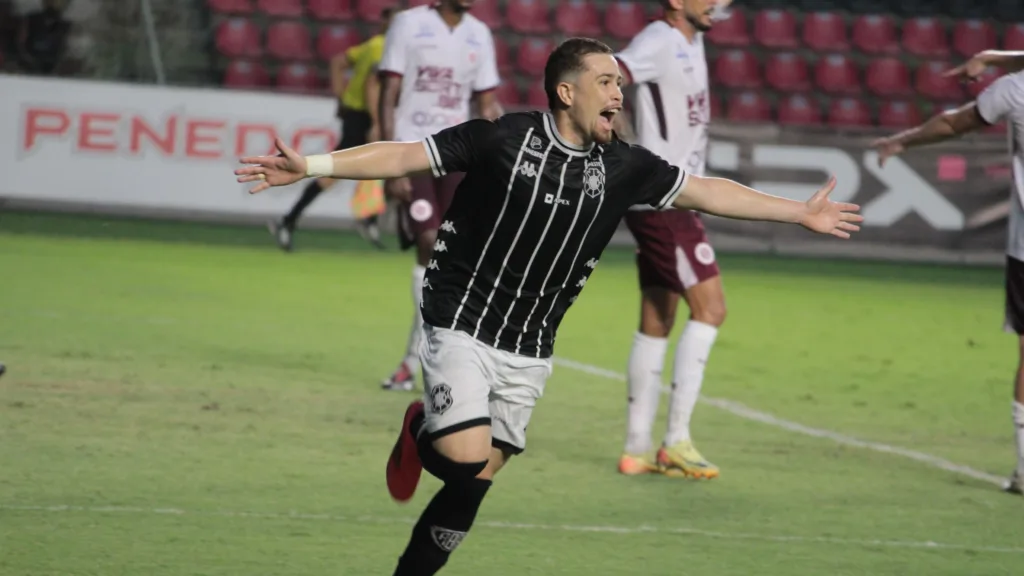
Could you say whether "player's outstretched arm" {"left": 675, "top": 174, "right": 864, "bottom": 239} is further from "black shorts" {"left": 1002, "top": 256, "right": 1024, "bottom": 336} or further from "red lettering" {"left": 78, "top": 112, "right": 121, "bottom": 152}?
"red lettering" {"left": 78, "top": 112, "right": 121, "bottom": 152}

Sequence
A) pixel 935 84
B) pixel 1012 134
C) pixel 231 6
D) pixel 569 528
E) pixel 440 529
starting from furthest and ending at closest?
1. pixel 935 84
2. pixel 231 6
3. pixel 1012 134
4. pixel 569 528
5. pixel 440 529

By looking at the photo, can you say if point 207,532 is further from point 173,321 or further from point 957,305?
point 957,305

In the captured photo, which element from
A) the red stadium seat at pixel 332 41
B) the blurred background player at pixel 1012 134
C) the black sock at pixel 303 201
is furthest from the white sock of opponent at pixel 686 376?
the red stadium seat at pixel 332 41

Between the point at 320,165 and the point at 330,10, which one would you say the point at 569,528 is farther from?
the point at 330,10

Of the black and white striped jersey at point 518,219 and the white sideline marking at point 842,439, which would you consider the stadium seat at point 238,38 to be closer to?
the white sideline marking at point 842,439

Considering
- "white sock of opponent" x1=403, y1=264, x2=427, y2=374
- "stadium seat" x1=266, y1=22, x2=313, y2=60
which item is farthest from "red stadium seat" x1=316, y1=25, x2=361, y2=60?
"white sock of opponent" x1=403, y1=264, x2=427, y2=374

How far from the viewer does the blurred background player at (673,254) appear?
753cm

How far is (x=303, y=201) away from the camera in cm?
1628

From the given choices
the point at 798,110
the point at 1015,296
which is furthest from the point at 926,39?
the point at 1015,296

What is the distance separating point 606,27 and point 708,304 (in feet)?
46.2

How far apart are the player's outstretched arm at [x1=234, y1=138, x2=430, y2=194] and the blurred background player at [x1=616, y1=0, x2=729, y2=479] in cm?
262

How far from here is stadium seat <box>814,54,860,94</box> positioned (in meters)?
21.7

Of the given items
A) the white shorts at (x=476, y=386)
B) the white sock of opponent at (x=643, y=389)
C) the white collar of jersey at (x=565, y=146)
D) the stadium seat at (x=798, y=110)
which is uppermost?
the white collar of jersey at (x=565, y=146)

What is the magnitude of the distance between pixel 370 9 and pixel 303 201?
206 inches
